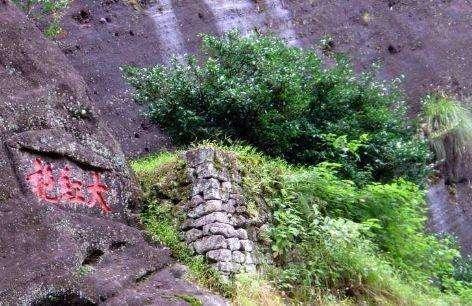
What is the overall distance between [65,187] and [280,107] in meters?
3.58

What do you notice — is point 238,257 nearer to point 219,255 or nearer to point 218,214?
point 219,255

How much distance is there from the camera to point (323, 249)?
21.6 feet

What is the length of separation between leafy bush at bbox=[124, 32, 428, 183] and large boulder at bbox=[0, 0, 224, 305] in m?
2.19

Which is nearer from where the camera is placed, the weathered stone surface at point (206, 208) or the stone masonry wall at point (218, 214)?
the stone masonry wall at point (218, 214)

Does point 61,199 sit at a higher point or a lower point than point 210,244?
higher

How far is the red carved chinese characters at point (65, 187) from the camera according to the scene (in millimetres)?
5289

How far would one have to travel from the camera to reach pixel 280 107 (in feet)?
27.5

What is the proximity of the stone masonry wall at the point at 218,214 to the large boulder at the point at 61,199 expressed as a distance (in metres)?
0.40

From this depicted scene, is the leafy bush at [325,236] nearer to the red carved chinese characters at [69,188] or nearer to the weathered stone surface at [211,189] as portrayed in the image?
the weathered stone surface at [211,189]

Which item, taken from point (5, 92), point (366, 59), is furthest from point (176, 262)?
point (366, 59)

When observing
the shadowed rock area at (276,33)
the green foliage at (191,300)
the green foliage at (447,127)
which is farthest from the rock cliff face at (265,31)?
the green foliage at (191,300)

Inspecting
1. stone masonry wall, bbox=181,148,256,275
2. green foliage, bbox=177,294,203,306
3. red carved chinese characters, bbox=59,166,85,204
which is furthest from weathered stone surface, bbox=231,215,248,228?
red carved chinese characters, bbox=59,166,85,204

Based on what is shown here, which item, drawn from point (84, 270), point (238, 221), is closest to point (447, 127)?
point (238, 221)

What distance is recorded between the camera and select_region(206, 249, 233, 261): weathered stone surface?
5.91m
